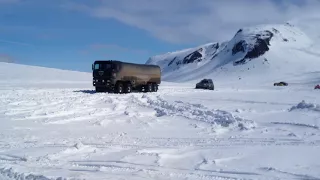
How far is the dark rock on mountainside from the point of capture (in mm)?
176500

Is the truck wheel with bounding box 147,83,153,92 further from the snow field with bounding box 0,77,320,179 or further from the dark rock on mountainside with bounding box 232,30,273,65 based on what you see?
the dark rock on mountainside with bounding box 232,30,273,65

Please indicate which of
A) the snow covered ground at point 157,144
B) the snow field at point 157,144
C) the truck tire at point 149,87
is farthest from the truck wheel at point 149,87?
the snow field at point 157,144

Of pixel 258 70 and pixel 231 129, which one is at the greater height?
pixel 258 70

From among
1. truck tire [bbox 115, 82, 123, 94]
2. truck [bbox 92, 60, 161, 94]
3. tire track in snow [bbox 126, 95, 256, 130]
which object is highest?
truck [bbox 92, 60, 161, 94]

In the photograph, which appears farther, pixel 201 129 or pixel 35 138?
pixel 201 129

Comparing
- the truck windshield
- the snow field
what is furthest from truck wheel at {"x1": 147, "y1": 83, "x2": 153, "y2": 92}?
the snow field

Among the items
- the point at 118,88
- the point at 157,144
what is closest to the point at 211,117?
the point at 157,144

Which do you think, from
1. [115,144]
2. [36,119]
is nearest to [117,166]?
[115,144]

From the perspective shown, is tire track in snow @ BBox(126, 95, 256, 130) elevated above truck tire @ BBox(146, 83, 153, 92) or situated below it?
below

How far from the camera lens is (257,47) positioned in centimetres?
17725

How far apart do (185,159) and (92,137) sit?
3830 mm

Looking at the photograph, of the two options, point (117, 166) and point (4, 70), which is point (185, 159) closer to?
point (117, 166)

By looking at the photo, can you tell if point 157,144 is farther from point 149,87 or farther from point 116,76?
point 149,87

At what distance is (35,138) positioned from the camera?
1130 cm
